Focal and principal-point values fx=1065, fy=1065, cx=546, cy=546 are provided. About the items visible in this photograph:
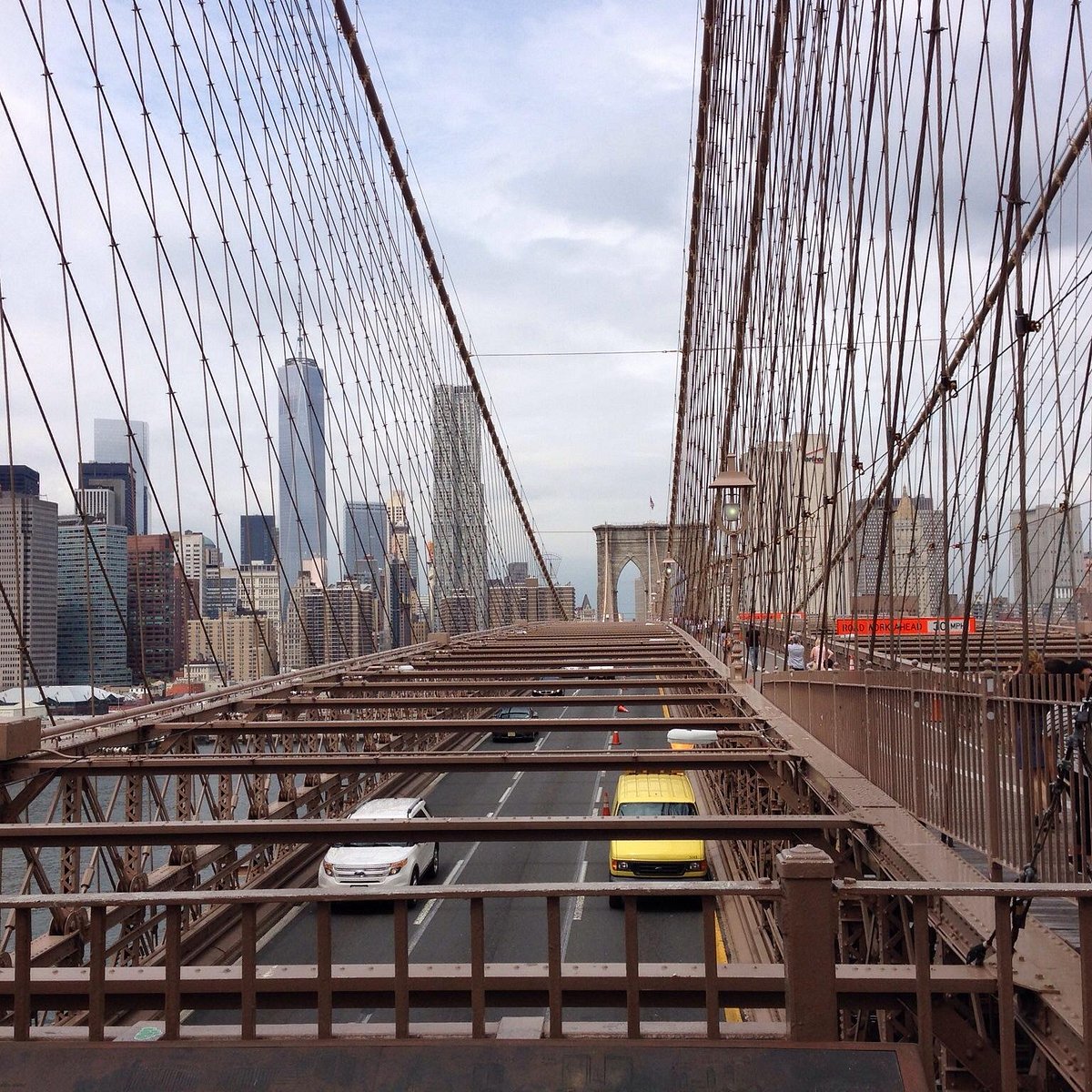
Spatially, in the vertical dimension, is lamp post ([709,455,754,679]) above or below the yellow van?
above

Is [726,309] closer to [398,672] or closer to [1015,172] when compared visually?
[398,672]

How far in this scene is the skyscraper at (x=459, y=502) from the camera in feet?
103

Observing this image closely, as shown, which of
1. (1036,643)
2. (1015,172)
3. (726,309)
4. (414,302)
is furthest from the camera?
(414,302)

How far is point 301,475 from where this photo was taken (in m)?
45.6

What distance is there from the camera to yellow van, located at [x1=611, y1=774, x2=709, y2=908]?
13312 mm

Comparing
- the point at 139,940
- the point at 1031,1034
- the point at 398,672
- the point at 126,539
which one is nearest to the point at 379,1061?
the point at 1031,1034

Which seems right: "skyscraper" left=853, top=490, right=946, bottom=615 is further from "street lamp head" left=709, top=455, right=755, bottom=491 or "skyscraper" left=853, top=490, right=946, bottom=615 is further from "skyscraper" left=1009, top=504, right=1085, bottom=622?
"street lamp head" left=709, top=455, right=755, bottom=491

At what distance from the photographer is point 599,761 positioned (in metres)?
6.48

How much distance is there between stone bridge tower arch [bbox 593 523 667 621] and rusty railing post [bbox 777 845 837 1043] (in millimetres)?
79996

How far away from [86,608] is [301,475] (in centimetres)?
3559

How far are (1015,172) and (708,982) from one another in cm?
469

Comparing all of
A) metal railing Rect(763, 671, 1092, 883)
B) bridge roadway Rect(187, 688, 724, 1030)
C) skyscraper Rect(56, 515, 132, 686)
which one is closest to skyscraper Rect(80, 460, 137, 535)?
skyscraper Rect(56, 515, 132, 686)

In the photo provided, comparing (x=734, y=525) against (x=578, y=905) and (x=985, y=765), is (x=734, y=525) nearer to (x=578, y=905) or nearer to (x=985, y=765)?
(x=578, y=905)

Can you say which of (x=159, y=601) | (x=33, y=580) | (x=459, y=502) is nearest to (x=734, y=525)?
(x=159, y=601)
